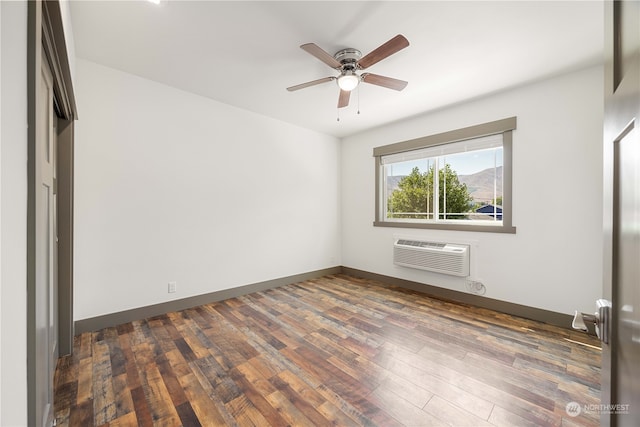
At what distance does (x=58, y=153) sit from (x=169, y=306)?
183 cm

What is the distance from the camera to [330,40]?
2.18 meters

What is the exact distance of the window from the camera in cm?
322

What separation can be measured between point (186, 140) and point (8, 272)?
2.89 metres

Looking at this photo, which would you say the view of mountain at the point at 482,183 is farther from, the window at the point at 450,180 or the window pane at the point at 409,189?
the window pane at the point at 409,189

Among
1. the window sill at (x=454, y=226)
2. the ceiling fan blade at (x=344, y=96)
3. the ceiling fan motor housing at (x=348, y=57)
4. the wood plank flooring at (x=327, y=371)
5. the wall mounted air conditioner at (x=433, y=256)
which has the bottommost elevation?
the wood plank flooring at (x=327, y=371)

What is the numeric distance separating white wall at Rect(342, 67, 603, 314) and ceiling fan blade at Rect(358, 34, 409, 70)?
194 centimetres

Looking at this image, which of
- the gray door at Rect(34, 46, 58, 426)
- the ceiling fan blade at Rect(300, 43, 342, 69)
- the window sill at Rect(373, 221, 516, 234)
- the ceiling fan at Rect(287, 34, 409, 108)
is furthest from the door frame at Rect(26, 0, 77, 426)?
the window sill at Rect(373, 221, 516, 234)

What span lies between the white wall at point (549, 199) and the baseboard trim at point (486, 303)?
0.06 meters

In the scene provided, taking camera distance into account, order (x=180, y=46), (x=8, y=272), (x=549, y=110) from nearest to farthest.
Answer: (x=8, y=272)
(x=180, y=46)
(x=549, y=110)

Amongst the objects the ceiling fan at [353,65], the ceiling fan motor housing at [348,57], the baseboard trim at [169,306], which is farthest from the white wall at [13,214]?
the baseboard trim at [169,306]

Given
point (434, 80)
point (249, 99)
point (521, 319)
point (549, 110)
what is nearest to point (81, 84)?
point (249, 99)

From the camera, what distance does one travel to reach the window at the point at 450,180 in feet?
10.6

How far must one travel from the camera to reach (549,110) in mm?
2803

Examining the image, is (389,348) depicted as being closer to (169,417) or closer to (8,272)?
(169,417)
